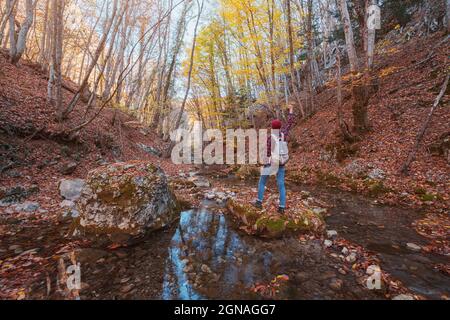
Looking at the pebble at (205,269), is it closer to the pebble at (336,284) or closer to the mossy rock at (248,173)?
the pebble at (336,284)

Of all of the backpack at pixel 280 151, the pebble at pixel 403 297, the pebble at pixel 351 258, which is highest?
the backpack at pixel 280 151

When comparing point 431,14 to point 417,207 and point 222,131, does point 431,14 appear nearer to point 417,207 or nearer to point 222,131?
point 417,207

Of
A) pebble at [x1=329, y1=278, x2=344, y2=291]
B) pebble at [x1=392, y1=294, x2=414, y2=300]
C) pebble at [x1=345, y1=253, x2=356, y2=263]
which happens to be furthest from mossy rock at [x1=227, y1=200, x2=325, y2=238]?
pebble at [x1=392, y1=294, x2=414, y2=300]

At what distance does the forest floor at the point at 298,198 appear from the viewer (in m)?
3.63

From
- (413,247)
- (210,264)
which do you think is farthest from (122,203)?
(413,247)

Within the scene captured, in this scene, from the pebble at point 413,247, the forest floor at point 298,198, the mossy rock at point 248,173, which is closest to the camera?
the forest floor at point 298,198

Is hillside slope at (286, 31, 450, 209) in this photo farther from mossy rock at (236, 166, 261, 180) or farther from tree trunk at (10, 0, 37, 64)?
tree trunk at (10, 0, 37, 64)

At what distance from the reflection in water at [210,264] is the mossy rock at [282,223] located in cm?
48

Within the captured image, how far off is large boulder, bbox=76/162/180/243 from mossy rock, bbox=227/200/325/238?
2142 mm

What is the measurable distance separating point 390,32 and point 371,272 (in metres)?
20.8

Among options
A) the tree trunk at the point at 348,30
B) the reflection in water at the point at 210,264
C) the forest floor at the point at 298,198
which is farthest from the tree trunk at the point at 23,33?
the tree trunk at the point at 348,30

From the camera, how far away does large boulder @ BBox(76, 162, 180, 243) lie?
16.8 feet

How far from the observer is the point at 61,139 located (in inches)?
357

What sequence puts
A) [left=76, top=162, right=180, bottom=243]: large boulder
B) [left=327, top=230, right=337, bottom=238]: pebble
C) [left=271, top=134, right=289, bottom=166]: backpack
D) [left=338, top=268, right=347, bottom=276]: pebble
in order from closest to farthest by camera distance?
1. [left=338, top=268, right=347, bottom=276]: pebble
2. [left=76, top=162, right=180, bottom=243]: large boulder
3. [left=327, top=230, right=337, bottom=238]: pebble
4. [left=271, top=134, right=289, bottom=166]: backpack
